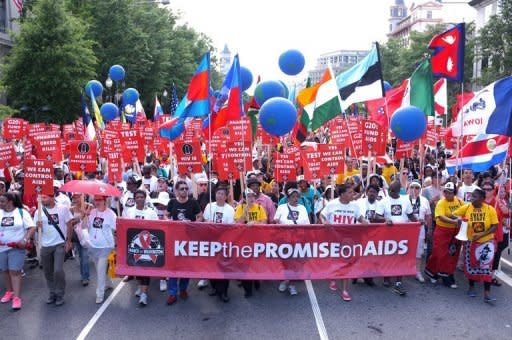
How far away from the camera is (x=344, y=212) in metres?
7.97

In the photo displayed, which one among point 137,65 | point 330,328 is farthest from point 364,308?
point 137,65

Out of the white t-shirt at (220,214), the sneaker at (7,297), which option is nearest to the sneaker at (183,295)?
the white t-shirt at (220,214)

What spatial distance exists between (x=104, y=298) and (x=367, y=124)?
5.62 meters

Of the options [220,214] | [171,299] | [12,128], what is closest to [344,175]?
[220,214]

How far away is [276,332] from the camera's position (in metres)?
6.64

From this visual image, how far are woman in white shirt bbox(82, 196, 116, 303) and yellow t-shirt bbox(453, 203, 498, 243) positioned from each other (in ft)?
17.4

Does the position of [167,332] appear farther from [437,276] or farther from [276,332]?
[437,276]

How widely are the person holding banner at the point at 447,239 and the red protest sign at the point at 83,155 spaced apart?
6596 mm

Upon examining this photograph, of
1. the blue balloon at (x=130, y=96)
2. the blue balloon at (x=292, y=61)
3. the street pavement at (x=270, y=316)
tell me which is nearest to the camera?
the street pavement at (x=270, y=316)

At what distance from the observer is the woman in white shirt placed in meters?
7.68

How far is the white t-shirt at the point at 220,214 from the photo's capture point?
788cm

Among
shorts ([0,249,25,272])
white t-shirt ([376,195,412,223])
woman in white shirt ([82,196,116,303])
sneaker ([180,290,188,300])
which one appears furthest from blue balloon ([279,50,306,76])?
shorts ([0,249,25,272])

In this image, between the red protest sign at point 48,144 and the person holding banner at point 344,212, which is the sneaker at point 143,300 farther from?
the red protest sign at point 48,144

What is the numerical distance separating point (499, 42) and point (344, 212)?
27309mm
